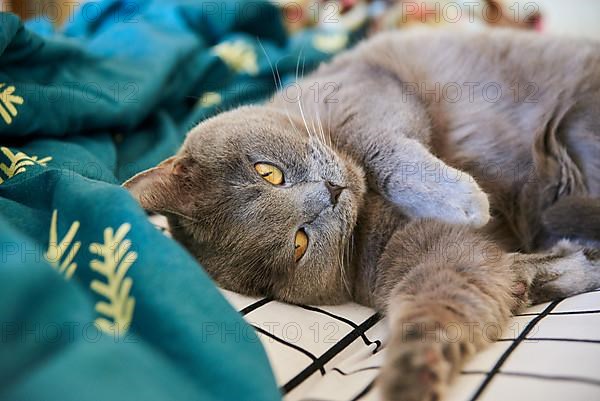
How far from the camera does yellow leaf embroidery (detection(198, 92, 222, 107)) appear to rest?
5.78ft

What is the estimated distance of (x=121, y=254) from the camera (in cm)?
80

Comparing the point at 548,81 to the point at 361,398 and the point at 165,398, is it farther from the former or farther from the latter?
the point at 165,398

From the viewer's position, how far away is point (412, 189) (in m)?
1.23

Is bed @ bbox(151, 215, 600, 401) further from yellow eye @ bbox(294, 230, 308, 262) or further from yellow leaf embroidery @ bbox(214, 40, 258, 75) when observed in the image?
yellow leaf embroidery @ bbox(214, 40, 258, 75)

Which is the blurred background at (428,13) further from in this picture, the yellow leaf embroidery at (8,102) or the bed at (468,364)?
the bed at (468,364)

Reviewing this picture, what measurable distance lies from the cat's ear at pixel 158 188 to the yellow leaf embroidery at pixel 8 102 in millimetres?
272

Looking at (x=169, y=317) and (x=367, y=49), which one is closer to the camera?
(x=169, y=317)

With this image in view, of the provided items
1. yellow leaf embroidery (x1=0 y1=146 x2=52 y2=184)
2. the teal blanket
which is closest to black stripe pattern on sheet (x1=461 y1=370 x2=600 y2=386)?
the teal blanket

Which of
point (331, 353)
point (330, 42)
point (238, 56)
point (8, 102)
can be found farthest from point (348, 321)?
point (330, 42)

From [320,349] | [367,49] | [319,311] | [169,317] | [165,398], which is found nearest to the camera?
[165,398]

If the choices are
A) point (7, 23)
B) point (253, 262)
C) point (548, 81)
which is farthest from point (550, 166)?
point (7, 23)

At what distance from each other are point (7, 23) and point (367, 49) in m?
0.90

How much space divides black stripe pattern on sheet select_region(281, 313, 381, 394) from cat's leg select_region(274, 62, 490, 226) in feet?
0.93

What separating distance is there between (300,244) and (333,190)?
126mm
